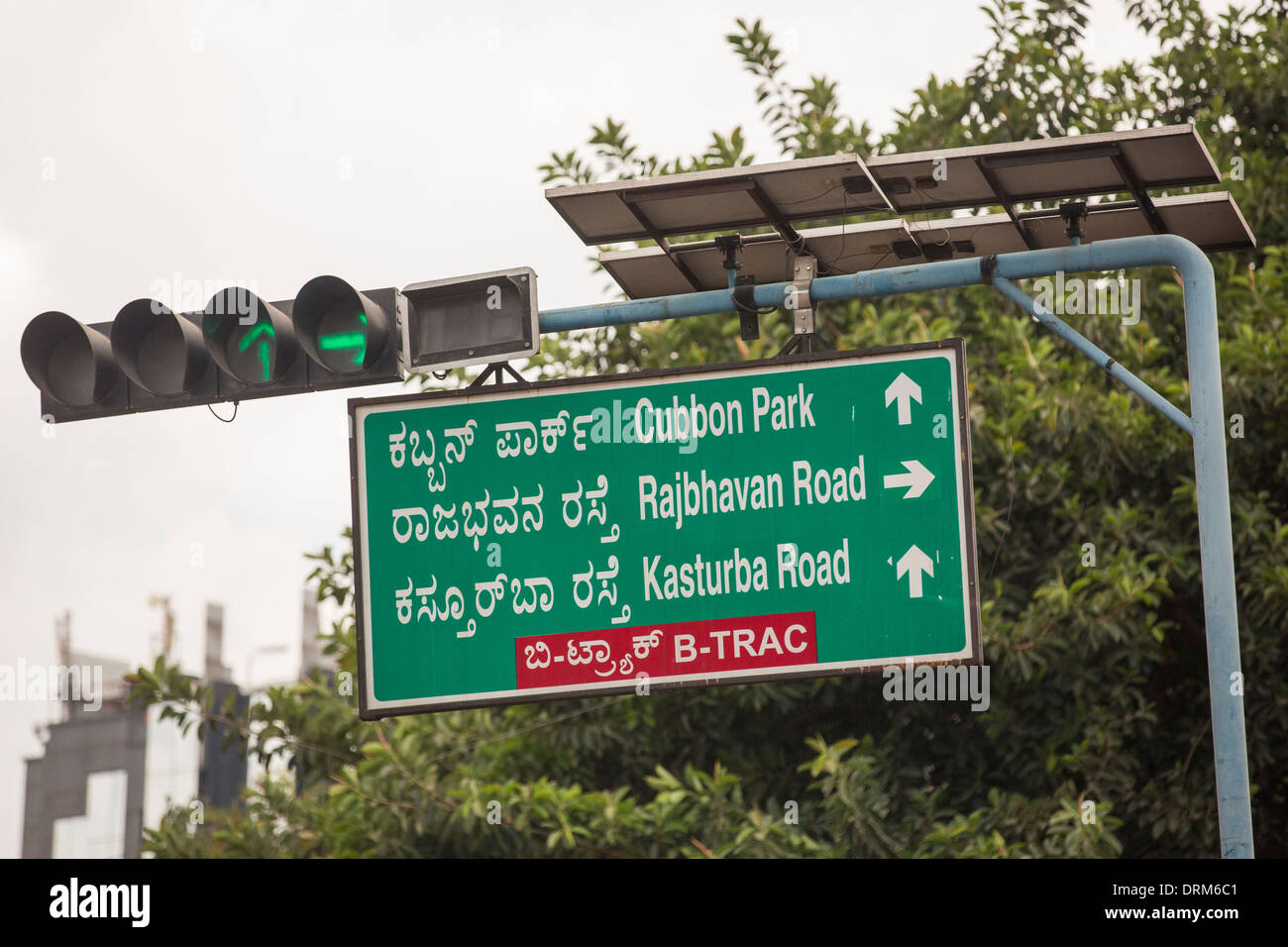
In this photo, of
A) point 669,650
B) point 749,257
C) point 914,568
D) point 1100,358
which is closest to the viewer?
point 914,568

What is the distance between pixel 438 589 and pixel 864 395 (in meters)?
1.91

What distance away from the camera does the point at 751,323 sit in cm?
688

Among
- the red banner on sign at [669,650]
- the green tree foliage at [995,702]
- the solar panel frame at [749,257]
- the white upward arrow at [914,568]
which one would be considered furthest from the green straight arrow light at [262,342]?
the green tree foliage at [995,702]

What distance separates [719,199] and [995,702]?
→ 6017mm

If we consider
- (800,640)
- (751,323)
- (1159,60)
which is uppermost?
(1159,60)

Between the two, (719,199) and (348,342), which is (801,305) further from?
(348,342)

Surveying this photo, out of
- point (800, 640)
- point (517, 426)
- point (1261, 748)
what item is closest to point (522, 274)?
point (517, 426)

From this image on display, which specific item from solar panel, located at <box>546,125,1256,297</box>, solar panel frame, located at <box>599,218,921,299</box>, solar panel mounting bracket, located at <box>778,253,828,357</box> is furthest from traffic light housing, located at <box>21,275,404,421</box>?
solar panel mounting bracket, located at <box>778,253,828,357</box>

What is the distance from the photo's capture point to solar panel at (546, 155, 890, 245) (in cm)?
625

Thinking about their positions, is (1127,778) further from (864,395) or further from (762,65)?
(762,65)

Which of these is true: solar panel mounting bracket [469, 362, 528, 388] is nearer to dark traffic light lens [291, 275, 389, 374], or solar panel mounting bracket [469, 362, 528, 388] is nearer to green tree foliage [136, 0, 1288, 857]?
dark traffic light lens [291, 275, 389, 374]

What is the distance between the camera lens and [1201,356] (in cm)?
600

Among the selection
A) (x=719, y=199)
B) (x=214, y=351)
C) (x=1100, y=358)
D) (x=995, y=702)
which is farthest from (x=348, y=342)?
(x=995, y=702)

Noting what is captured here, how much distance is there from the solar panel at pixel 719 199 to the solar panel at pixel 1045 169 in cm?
14
